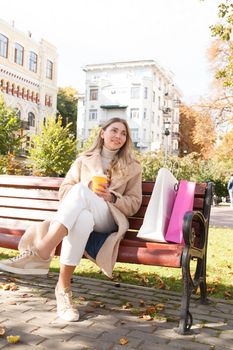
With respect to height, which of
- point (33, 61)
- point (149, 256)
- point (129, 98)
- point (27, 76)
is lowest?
point (149, 256)

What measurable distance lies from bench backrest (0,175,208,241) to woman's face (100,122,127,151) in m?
0.50

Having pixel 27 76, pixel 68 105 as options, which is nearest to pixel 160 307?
pixel 27 76

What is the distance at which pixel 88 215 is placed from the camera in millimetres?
3436

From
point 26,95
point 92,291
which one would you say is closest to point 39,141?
point 26,95

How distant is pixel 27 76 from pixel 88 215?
157 ft

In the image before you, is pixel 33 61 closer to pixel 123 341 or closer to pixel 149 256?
pixel 149 256

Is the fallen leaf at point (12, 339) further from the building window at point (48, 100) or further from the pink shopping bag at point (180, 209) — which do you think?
the building window at point (48, 100)

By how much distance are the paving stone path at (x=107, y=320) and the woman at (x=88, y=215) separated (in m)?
0.23

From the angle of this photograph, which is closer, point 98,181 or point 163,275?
point 98,181

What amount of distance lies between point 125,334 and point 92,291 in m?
1.14

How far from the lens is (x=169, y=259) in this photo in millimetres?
3277

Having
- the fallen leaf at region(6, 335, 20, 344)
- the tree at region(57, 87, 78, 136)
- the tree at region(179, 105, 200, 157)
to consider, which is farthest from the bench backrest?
the tree at region(179, 105, 200, 157)

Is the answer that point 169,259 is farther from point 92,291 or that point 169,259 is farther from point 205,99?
point 205,99

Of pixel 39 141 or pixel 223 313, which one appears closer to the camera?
pixel 223 313
